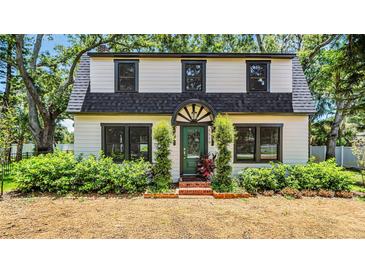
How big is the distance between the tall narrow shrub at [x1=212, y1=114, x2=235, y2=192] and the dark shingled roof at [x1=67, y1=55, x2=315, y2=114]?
4.21 feet

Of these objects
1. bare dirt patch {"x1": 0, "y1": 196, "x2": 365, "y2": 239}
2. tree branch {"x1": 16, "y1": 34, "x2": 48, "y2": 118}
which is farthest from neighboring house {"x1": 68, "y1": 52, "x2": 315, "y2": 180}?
tree branch {"x1": 16, "y1": 34, "x2": 48, "y2": 118}

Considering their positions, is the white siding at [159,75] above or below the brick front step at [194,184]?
above

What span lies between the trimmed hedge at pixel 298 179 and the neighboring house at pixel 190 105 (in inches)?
45.9

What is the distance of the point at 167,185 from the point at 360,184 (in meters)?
8.47

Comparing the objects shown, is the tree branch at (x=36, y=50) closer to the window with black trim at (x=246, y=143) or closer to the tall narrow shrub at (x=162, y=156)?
the tall narrow shrub at (x=162, y=156)

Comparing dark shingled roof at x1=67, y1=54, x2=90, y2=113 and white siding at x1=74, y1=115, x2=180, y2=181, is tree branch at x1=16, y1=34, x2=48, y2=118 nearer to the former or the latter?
dark shingled roof at x1=67, y1=54, x2=90, y2=113

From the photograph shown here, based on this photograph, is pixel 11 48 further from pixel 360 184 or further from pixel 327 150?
pixel 327 150

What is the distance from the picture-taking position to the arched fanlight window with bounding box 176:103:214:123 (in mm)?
9039

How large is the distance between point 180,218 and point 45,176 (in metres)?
5.28

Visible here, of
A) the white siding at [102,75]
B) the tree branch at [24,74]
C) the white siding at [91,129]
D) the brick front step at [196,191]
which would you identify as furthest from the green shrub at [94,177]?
the tree branch at [24,74]

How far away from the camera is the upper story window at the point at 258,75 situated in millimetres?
9609

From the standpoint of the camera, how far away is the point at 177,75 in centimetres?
952

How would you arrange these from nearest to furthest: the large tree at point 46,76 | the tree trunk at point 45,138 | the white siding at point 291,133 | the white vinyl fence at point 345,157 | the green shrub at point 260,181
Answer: the green shrub at point 260,181 → the white siding at point 291,133 → the large tree at point 46,76 → the tree trunk at point 45,138 → the white vinyl fence at point 345,157

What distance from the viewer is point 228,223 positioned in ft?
16.8
